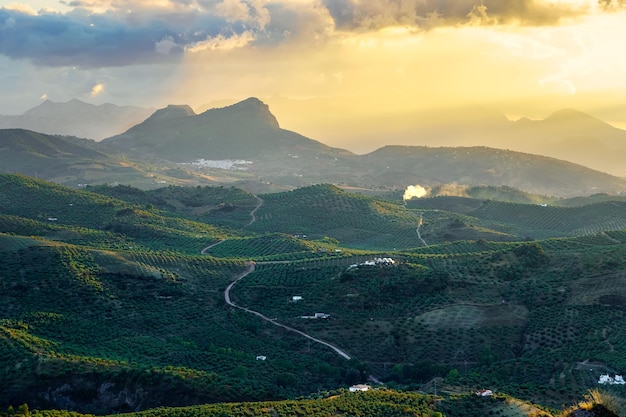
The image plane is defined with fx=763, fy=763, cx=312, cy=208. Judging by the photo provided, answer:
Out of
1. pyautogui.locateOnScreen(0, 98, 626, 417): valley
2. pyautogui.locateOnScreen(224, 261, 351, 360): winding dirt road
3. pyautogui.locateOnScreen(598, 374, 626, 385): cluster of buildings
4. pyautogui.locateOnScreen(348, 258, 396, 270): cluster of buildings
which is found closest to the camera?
pyautogui.locateOnScreen(0, 98, 626, 417): valley

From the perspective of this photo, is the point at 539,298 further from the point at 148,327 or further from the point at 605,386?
the point at 148,327

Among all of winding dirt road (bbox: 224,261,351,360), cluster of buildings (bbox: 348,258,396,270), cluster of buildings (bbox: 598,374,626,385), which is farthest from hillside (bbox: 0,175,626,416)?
cluster of buildings (bbox: 598,374,626,385)

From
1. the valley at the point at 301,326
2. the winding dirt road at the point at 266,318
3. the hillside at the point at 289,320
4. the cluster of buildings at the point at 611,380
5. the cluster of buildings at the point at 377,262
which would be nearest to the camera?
the valley at the point at 301,326

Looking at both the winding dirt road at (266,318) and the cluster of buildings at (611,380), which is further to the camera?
the winding dirt road at (266,318)

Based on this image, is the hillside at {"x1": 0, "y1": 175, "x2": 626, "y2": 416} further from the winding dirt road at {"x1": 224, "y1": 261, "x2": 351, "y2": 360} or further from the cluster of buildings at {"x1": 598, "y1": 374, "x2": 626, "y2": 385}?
the cluster of buildings at {"x1": 598, "y1": 374, "x2": 626, "y2": 385}

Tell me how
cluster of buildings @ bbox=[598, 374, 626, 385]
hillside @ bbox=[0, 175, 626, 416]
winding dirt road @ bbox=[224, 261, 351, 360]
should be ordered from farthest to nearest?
winding dirt road @ bbox=[224, 261, 351, 360]
cluster of buildings @ bbox=[598, 374, 626, 385]
hillside @ bbox=[0, 175, 626, 416]

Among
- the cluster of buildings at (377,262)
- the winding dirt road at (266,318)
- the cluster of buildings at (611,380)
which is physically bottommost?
the winding dirt road at (266,318)

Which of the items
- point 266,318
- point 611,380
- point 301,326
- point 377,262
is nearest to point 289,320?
point 301,326

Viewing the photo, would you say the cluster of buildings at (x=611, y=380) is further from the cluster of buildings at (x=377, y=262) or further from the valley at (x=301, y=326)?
the cluster of buildings at (x=377, y=262)

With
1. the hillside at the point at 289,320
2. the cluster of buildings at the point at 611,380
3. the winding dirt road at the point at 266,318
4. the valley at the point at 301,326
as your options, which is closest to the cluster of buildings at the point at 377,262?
the hillside at the point at 289,320

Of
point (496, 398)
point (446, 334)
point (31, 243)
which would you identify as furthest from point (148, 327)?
point (496, 398)

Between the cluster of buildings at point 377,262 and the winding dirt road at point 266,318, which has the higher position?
the cluster of buildings at point 377,262
